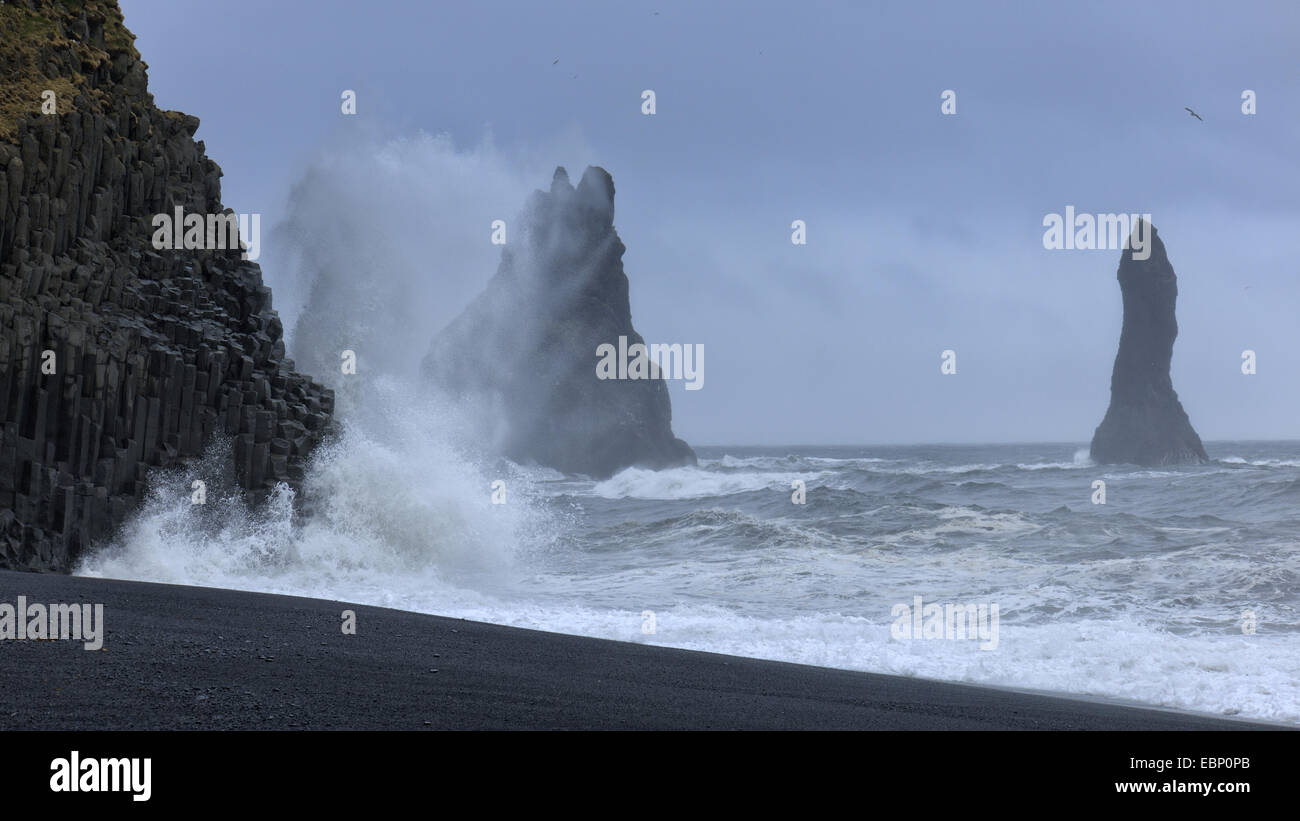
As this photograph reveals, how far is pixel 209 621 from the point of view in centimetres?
812

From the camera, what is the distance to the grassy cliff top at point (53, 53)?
44.7 feet

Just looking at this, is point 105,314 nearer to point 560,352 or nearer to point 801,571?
point 801,571

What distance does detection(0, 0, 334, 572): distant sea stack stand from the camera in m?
12.6

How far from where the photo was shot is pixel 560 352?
68.2 metres

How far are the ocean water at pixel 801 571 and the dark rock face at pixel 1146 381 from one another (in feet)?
162

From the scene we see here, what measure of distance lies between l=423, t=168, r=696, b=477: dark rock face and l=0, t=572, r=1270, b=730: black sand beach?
2219 inches

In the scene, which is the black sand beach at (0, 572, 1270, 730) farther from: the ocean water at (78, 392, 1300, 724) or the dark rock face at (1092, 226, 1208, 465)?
the dark rock face at (1092, 226, 1208, 465)

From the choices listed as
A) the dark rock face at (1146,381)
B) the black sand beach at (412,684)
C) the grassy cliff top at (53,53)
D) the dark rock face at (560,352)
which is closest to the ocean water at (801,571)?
the black sand beach at (412,684)

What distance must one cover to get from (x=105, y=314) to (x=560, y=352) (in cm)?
5433

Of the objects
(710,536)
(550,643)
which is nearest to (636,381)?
(710,536)

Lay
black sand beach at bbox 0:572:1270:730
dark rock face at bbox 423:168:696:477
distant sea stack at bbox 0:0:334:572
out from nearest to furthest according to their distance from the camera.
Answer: black sand beach at bbox 0:572:1270:730
distant sea stack at bbox 0:0:334:572
dark rock face at bbox 423:168:696:477

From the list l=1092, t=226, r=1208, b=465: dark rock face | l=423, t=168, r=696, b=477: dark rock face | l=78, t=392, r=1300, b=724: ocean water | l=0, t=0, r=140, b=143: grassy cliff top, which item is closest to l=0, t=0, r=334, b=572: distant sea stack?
l=0, t=0, r=140, b=143: grassy cliff top
